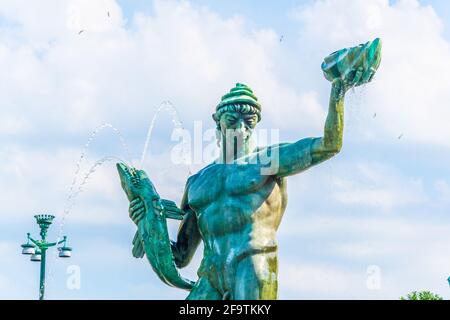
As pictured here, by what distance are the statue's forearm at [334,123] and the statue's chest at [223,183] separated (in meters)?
0.66

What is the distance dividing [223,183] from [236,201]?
0.88ft

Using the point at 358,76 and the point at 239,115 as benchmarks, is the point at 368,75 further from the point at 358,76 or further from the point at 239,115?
the point at 239,115

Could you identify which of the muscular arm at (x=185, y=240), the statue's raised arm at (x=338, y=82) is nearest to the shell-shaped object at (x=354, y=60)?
the statue's raised arm at (x=338, y=82)

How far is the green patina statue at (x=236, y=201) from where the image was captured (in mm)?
12195

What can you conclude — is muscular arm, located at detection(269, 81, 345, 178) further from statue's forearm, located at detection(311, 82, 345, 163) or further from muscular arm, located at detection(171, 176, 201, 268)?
muscular arm, located at detection(171, 176, 201, 268)

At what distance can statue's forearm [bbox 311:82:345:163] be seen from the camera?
12.2 m

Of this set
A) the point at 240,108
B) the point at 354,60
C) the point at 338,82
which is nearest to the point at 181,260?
the point at 240,108

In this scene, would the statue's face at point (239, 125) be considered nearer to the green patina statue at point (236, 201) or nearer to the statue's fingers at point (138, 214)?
the green patina statue at point (236, 201)

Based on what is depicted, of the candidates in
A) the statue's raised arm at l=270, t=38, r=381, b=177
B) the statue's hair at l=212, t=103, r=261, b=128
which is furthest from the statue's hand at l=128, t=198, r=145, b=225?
the statue's raised arm at l=270, t=38, r=381, b=177
